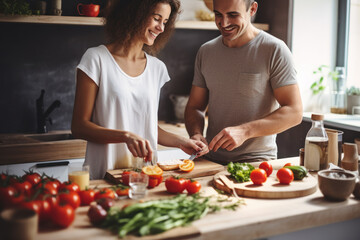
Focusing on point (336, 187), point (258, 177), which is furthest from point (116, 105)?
point (336, 187)

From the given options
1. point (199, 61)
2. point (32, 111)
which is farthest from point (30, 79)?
point (199, 61)

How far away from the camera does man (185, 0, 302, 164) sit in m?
2.22

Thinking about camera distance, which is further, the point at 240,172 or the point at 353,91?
the point at 353,91

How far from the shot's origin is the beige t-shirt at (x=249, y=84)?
89.7 inches

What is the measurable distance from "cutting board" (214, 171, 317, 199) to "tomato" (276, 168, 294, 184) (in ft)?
0.06

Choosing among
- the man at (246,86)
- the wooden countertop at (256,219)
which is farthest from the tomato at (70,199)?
the man at (246,86)

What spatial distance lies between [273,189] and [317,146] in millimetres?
446

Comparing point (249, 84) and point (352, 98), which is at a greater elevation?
point (249, 84)

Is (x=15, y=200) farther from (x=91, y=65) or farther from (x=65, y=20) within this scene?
(x=65, y=20)

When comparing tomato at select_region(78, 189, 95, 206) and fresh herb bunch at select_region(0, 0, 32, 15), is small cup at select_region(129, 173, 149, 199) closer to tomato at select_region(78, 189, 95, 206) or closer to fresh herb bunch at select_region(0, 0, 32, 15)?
tomato at select_region(78, 189, 95, 206)

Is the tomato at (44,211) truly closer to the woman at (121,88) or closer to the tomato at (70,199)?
the tomato at (70,199)

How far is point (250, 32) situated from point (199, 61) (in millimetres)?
377

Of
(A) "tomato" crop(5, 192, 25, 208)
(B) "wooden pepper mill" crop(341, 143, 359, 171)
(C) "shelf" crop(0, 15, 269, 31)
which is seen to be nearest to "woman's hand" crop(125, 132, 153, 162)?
(A) "tomato" crop(5, 192, 25, 208)

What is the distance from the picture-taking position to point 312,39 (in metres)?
3.75
